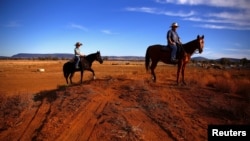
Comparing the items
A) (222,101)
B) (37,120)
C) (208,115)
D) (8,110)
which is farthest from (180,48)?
(8,110)

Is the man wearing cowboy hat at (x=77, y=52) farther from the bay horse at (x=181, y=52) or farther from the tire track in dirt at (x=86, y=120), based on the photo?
the tire track in dirt at (x=86, y=120)

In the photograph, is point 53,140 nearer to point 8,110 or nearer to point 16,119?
point 16,119

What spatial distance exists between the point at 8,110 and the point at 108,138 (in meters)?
5.25

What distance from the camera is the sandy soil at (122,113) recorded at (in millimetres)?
8211

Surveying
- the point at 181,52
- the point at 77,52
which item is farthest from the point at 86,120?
the point at 77,52

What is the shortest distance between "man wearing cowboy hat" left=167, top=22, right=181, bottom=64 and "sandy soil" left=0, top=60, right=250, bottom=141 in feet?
4.54

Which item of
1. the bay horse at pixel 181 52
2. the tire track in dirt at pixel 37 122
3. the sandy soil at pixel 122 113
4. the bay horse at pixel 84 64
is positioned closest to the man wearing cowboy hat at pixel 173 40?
the bay horse at pixel 181 52

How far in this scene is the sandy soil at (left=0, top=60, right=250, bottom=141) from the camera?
8.21 meters

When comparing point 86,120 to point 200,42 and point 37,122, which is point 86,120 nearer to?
point 37,122

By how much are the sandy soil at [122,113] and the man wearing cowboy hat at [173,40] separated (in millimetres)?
1385

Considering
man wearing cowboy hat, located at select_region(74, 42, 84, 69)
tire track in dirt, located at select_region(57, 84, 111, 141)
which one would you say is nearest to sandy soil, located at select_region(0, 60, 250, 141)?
tire track in dirt, located at select_region(57, 84, 111, 141)

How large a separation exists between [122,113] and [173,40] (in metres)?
5.10

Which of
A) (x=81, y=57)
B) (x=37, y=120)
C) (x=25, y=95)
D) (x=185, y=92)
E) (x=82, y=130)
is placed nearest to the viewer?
(x=82, y=130)

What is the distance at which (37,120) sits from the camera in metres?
9.95
